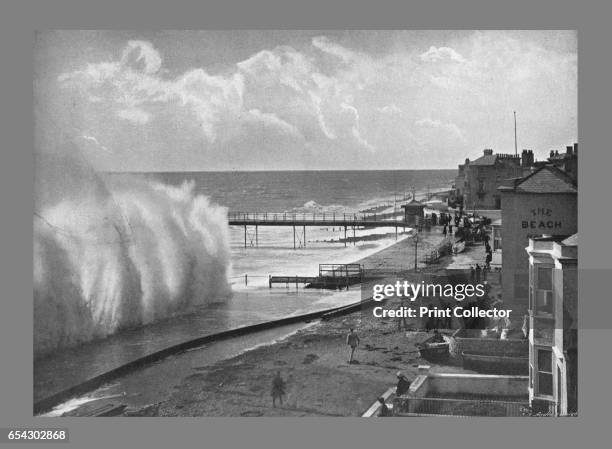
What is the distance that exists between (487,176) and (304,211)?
1.80 metres

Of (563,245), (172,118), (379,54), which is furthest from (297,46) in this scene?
(563,245)

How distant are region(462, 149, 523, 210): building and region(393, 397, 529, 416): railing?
1.87 m

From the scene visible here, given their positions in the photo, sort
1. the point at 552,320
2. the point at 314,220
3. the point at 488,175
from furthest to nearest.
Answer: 1. the point at 314,220
2. the point at 488,175
3. the point at 552,320

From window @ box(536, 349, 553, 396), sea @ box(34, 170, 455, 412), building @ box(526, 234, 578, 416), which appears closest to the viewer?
building @ box(526, 234, 578, 416)

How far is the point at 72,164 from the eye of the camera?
9.38 m

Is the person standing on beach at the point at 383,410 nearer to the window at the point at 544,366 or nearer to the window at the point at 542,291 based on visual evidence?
the window at the point at 544,366

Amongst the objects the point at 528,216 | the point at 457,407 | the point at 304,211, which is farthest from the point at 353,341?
the point at 528,216

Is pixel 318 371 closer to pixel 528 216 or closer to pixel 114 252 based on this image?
pixel 114 252

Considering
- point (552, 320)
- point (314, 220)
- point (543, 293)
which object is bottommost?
point (552, 320)

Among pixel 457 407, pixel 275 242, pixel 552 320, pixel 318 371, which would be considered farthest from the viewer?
pixel 275 242

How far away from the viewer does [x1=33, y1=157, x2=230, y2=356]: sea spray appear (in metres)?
9.34

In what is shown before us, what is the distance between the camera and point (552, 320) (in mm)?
9031

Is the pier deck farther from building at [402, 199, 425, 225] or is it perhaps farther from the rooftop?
the rooftop

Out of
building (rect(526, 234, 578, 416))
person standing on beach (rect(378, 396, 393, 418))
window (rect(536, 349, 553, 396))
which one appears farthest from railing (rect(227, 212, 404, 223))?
window (rect(536, 349, 553, 396))
